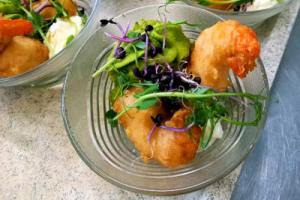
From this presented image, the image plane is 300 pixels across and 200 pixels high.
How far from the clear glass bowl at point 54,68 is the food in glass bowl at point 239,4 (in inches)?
14.2

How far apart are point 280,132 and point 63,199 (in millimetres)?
732

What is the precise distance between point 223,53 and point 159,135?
0.86ft

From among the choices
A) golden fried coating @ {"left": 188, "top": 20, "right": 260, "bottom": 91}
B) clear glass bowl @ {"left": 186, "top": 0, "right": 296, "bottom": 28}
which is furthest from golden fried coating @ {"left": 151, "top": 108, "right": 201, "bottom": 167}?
clear glass bowl @ {"left": 186, "top": 0, "right": 296, "bottom": 28}

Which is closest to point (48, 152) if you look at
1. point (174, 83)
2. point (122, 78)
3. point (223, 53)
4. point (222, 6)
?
point (122, 78)

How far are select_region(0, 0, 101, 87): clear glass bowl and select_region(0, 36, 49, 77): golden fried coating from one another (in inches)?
2.0

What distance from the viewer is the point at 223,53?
0.74 m

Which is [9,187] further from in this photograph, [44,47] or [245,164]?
[245,164]

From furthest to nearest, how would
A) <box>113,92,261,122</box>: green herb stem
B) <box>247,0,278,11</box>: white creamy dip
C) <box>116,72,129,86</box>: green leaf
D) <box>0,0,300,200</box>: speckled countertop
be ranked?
<box>247,0,278,11</box>: white creamy dip → <box>0,0,300,200</box>: speckled countertop → <box>116,72,129,86</box>: green leaf → <box>113,92,261,122</box>: green herb stem

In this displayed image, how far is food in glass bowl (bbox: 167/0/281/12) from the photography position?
95 cm

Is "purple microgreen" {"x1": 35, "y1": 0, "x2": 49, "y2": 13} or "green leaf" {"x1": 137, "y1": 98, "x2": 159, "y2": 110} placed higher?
"purple microgreen" {"x1": 35, "y1": 0, "x2": 49, "y2": 13}

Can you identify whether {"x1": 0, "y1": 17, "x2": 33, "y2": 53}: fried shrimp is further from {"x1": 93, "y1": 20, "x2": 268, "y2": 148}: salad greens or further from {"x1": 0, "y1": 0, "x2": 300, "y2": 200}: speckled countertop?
{"x1": 93, "y1": 20, "x2": 268, "y2": 148}: salad greens

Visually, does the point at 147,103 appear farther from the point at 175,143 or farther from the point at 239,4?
the point at 239,4

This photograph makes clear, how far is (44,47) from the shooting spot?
101cm

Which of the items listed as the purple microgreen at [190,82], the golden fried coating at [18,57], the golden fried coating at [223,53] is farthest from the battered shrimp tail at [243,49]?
the golden fried coating at [18,57]
